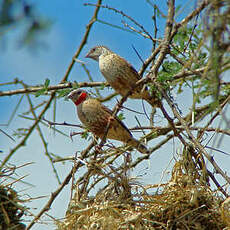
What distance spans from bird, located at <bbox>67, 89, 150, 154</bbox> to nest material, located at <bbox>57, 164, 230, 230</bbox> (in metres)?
0.69

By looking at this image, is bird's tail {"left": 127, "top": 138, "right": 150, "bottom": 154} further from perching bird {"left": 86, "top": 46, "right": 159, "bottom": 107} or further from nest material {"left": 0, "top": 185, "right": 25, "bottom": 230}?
nest material {"left": 0, "top": 185, "right": 25, "bottom": 230}

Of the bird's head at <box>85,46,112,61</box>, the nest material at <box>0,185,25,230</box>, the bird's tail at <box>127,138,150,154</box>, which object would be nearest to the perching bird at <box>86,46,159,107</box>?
the bird's head at <box>85,46,112,61</box>

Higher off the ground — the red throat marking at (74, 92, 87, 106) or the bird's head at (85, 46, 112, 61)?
the bird's head at (85, 46, 112, 61)

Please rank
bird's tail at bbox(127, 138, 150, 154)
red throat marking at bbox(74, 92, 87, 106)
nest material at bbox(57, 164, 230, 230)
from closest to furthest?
1. nest material at bbox(57, 164, 230, 230)
2. bird's tail at bbox(127, 138, 150, 154)
3. red throat marking at bbox(74, 92, 87, 106)

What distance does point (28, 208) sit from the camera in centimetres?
277

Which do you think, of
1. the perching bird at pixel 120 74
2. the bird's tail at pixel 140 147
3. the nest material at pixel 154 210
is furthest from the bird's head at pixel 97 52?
the nest material at pixel 154 210

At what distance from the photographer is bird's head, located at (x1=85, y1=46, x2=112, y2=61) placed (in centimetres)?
509

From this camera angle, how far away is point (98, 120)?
13.9 ft

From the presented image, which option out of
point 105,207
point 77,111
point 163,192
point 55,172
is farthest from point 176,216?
point 77,111

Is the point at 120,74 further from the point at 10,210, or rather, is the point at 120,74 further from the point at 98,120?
the point at 10,210

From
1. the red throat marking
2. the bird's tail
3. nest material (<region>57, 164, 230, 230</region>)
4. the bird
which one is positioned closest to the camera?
nest material (<region>57, 164, 230, 230</region>)

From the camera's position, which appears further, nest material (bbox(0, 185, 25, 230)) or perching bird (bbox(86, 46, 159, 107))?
perching bird (bbox(86, 46, 159, 107))

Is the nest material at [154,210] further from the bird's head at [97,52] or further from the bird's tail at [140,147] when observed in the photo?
the bird's head at [97,52]

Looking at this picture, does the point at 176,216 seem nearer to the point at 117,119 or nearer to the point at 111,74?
the point at 117,119
